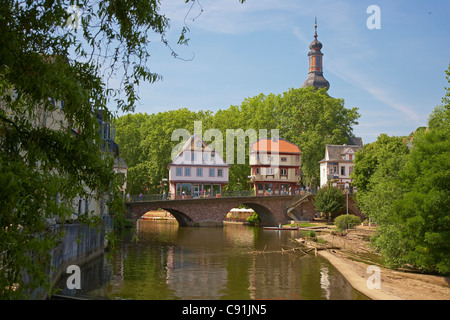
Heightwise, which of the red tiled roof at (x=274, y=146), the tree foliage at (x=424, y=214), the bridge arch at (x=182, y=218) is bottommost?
the bridge arch at (x=182, y=218)

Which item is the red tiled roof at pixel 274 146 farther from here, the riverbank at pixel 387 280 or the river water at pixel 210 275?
the riverbank at pixel 387 280

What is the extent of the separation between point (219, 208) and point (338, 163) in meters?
23.4

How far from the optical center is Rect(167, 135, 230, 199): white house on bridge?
63156 mm

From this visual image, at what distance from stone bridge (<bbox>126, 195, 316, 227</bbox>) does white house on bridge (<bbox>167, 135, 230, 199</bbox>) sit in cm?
365

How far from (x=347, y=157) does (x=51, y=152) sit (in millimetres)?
68568

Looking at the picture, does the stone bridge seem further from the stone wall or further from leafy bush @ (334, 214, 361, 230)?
the stone wall

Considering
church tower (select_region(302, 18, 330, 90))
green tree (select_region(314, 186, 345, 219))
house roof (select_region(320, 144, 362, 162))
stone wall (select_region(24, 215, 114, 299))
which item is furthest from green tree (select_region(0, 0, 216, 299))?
church tower (select_region(302, 18, 330, 90))

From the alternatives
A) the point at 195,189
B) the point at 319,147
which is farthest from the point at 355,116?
the point at 195,189

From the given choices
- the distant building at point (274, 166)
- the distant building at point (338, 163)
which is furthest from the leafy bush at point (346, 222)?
the distant building at point (338, 163)

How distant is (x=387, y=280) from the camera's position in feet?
72.2

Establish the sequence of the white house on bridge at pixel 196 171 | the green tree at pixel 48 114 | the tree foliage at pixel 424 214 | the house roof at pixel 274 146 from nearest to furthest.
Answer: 1. the green tree at pixel 48 114
2. the tree foliage at pixel 424 214
3. the white house on bridge at pixel 196 171
4. the house roof at pixel 274 146

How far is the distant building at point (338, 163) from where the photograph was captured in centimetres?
7244

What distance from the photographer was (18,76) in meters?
7.33
